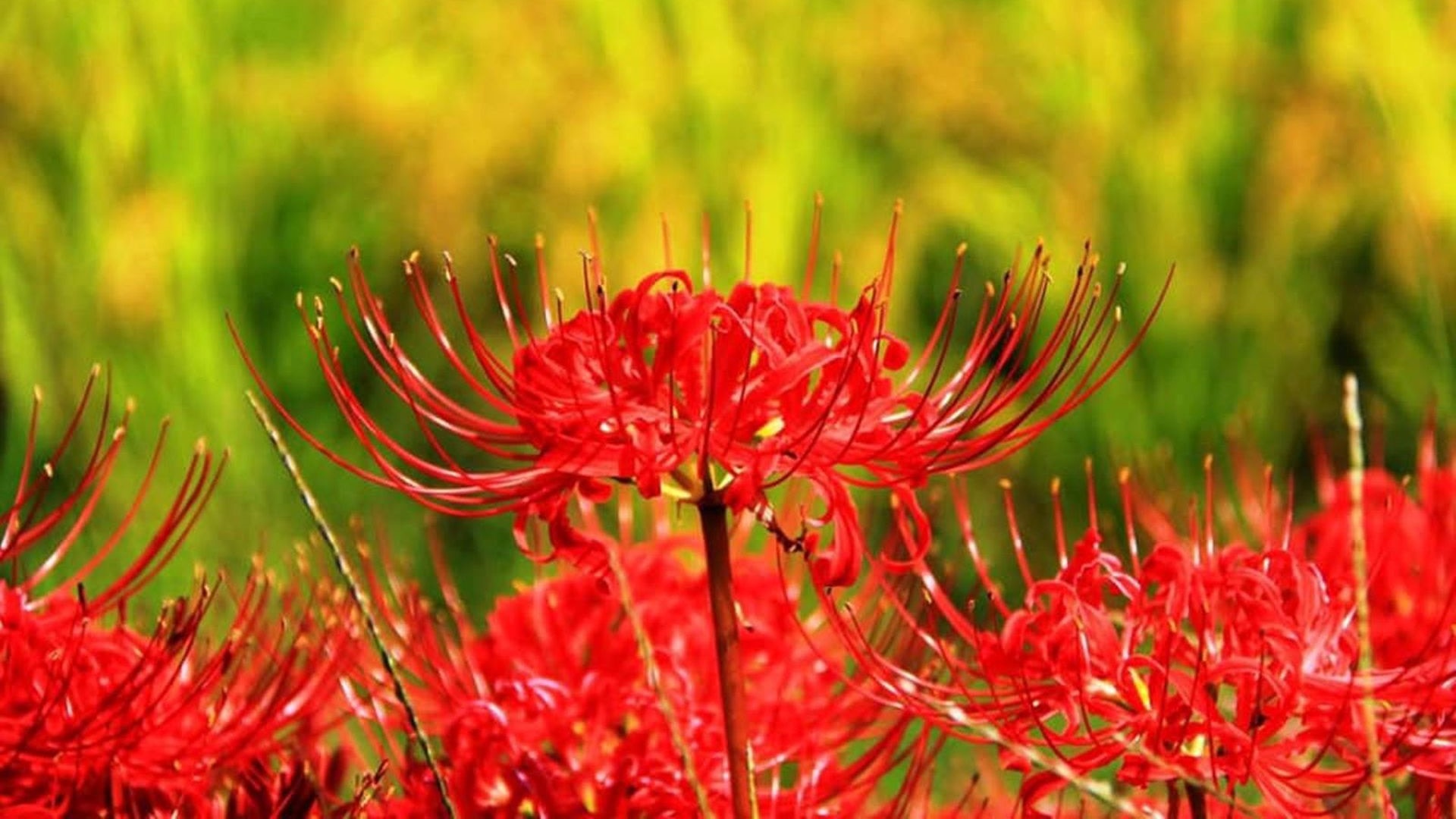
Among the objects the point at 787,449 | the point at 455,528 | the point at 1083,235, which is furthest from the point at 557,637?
the point at 1083,235

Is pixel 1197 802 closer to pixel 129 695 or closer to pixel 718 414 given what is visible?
pixel 718 414

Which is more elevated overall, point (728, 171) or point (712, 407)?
point (728, 171)

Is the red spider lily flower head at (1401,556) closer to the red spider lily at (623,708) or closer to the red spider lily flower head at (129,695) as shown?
the red spider lily at (623,708)

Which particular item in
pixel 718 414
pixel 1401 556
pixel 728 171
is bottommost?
pixel 1401 556

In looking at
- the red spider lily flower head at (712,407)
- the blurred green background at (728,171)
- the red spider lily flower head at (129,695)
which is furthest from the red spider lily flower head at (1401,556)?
the blurred green background at (728,171)

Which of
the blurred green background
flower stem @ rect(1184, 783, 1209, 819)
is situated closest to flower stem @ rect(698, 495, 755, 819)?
flower stem @ rect(1184, 783, 1209, 819)

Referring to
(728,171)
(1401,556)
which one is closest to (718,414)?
(1401,556)

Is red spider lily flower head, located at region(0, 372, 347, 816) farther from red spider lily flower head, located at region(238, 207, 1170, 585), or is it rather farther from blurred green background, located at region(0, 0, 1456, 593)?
blurred green background, located at region(0, 0, 1456, 593)
